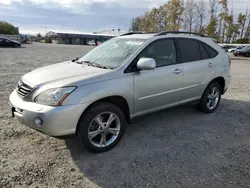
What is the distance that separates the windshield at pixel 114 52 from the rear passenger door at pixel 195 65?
1024 millimetres

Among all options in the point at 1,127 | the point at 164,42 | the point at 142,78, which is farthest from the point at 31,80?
the point at 164,42

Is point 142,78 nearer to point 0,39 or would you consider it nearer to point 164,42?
point 164,42

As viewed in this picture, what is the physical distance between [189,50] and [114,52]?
1.55 metres

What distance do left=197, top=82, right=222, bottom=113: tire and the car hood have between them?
255 centimetres

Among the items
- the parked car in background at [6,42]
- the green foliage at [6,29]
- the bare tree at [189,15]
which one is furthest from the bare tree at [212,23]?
the green foliage at [6,29]

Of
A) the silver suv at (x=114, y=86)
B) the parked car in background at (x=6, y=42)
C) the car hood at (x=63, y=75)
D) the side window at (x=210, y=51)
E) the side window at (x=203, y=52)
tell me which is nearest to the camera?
the silver suv at (x=114, y=86)

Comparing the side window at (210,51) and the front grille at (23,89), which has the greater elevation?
the side window at (210,51)

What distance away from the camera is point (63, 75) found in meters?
3.08

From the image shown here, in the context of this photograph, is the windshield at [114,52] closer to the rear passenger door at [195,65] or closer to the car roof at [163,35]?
the car roof at [163,35]

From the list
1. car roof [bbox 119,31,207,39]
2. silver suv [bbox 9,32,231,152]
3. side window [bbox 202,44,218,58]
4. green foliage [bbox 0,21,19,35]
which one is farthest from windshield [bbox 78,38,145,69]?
green foliage [bbox 0,21,19,35]

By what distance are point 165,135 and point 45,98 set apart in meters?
2.14

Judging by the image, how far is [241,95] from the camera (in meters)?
6.44

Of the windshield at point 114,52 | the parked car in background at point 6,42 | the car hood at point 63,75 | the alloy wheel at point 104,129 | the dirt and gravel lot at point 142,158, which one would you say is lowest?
the dirt and gravel lot at point 142,158

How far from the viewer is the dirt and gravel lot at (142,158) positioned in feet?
8.48
